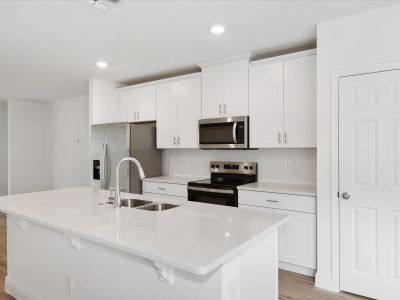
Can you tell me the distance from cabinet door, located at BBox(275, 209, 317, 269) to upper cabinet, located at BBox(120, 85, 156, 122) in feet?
8.15

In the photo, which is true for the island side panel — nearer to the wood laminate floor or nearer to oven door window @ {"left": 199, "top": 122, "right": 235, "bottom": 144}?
the wood laminate floor

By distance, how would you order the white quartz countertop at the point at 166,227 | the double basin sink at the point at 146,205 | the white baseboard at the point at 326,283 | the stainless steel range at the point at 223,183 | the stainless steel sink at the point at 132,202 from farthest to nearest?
the stainless steel range at the point at 223,183, the white baseboard at the point at 326,283, the stainless steel sink at the point at 132,202, the double basin sink at the point at 146,205, the white quartz countertop at the point at 166,227

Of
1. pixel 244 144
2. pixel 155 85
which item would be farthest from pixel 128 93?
pixel 244 144

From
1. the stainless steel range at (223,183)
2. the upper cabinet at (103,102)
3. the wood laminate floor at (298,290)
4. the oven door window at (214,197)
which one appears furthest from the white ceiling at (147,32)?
the wood laminate floor at (298,290)

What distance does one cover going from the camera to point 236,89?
3484 millimetres

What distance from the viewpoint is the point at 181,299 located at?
143 cm

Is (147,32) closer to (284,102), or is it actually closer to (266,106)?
(266,106)

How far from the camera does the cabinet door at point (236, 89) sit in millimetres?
3412

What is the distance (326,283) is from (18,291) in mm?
2790

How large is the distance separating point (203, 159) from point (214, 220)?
100 inches

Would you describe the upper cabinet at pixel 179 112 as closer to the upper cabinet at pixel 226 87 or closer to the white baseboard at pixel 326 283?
the upper cabinet at pixel 226 87

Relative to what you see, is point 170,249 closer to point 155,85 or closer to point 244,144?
point 244,144

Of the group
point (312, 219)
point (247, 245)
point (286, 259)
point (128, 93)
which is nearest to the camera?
point (247, 245)

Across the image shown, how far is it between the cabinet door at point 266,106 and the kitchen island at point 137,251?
1.46 m
